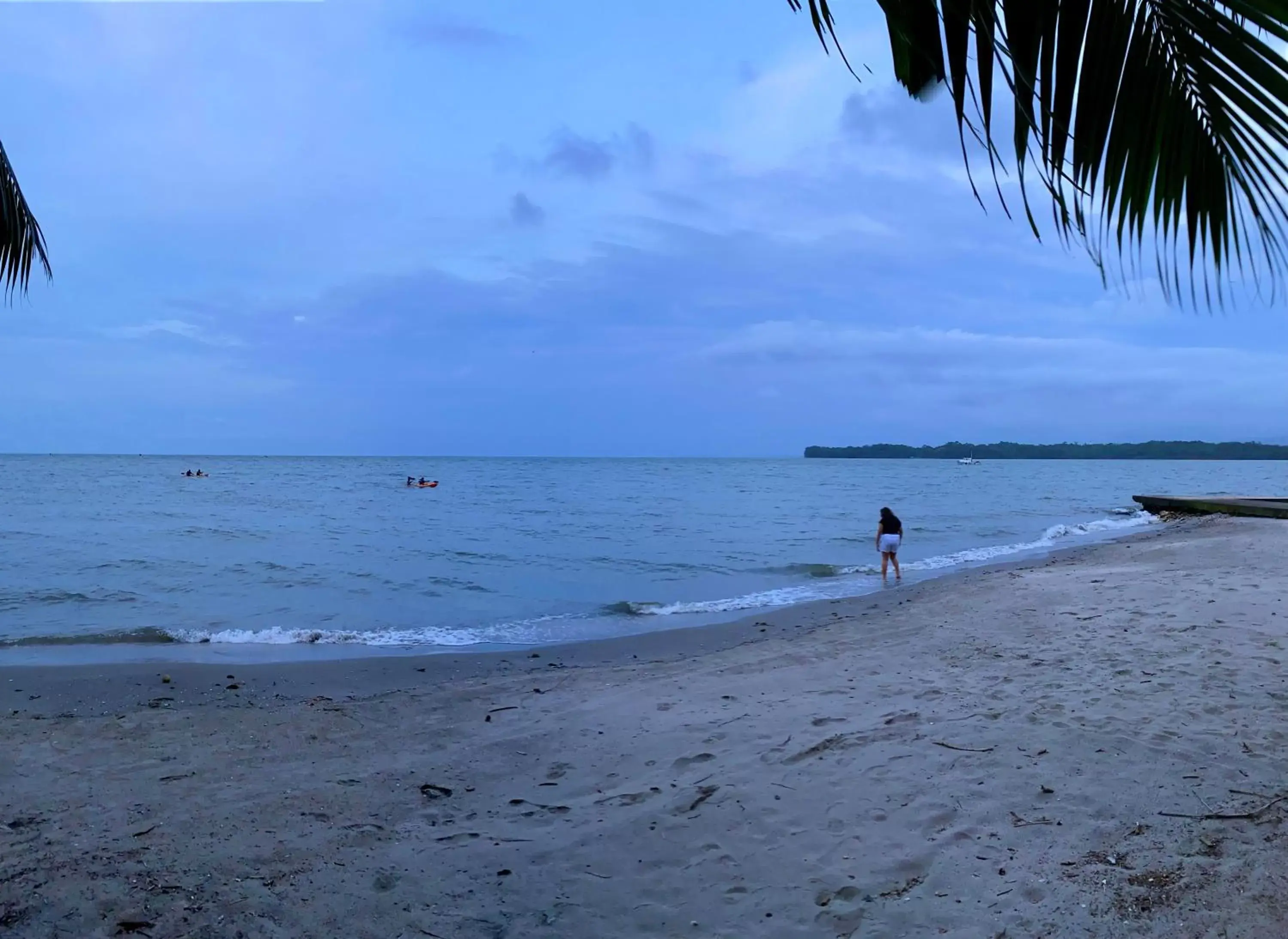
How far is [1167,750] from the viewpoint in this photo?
4.98 meters

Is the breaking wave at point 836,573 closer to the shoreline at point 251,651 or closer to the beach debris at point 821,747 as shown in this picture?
the shoreline at point 251,651

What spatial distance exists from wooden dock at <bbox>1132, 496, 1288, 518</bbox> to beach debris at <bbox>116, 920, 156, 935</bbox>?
27571 millimetres

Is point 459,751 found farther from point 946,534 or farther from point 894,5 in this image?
point 946,534

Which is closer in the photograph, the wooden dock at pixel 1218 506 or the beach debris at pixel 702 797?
the beach debris at pixel 702 797

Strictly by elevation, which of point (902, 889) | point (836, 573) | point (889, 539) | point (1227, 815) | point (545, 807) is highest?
point (889, 539)

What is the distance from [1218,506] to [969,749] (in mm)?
27152

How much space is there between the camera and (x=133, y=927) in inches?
141

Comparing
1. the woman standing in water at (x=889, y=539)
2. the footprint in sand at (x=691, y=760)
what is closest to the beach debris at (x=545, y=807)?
the footprint in sand at (x=691, y=760)

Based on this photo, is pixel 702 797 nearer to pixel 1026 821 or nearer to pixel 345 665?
pixel 1026 821

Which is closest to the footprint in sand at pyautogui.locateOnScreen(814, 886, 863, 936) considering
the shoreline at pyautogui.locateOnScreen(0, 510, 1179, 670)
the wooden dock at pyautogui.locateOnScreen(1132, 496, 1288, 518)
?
the shoreline at pyautogui.locateOnScreen(0, 510, 1179, 670)

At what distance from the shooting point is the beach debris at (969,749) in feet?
17.1

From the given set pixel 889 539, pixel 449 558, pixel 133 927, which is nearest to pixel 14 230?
pixel 133 927

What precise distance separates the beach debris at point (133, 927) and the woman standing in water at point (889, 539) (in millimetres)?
14673

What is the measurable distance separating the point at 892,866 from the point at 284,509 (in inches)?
1535
